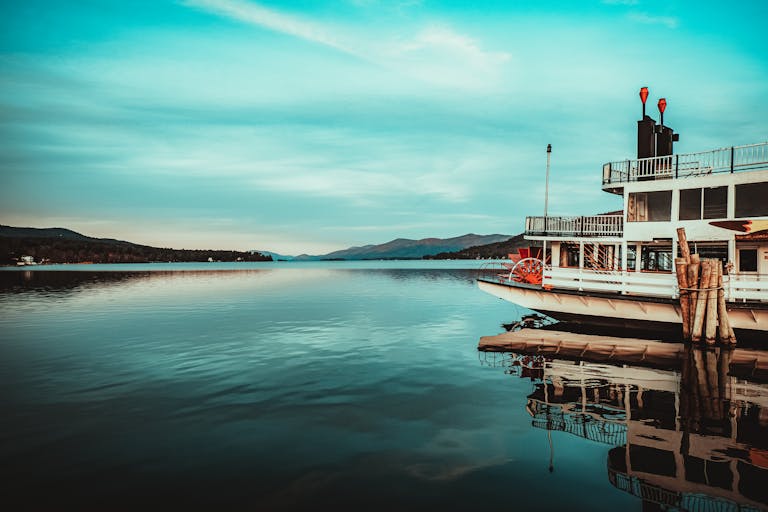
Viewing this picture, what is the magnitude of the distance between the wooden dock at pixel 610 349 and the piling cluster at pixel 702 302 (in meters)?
0.54

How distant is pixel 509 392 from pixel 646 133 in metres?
17.3

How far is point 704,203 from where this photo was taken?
18.9m

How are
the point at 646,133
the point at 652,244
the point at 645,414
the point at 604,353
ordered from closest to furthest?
the point at 645,414
the point at 604,353
the point at 652,244
the point at 646,133

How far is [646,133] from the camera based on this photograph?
22859mm

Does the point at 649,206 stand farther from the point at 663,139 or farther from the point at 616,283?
the point at 663,139

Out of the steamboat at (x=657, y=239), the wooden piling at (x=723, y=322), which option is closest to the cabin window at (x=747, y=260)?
the steamboat at (x=657, y=239)

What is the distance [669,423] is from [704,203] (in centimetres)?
1310

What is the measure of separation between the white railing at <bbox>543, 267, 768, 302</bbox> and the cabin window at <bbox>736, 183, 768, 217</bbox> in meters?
2.34

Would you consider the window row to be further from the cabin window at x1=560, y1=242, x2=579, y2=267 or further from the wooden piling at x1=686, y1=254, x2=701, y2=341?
the wooden piling at x1=686, y1=254, x2=701, y2=341

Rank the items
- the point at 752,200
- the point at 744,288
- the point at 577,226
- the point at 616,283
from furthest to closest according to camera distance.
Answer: the point at 577,226 < the point at 616,283 < the point at 752,200 < the point at 744,288

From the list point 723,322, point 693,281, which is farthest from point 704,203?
point 723,322

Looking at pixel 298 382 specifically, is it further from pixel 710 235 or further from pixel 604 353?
pixel 710 235

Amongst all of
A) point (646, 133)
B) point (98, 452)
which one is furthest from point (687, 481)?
point (646, 133)

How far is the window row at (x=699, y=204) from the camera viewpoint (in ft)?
58.3
